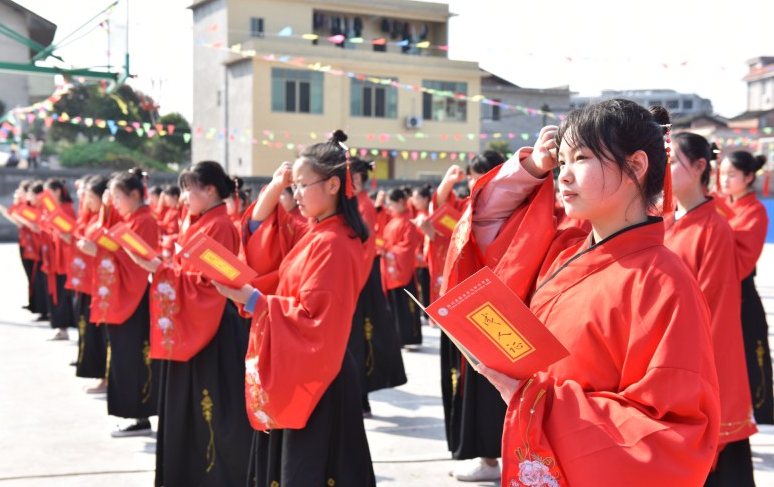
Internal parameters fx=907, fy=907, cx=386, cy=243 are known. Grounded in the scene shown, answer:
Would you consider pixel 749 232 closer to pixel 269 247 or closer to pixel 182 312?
pixel 269 247

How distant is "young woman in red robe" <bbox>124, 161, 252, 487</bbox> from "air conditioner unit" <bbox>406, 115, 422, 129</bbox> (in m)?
24.9

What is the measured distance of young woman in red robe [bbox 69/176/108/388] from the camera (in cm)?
652

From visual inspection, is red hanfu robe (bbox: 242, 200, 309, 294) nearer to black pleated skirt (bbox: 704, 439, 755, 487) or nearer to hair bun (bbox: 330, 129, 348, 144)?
hair bun (bbox: 330, 129, 348, 144)

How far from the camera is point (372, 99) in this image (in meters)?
28.5

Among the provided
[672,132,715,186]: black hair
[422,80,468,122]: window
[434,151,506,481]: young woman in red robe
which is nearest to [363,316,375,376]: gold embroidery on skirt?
[434,151,506,481]: young woman in red robe

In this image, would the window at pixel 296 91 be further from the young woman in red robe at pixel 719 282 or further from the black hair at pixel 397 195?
the young woman in red robe at pixel 719 282

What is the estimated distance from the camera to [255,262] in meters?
4.06

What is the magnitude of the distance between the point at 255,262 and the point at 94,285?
6.73 ft

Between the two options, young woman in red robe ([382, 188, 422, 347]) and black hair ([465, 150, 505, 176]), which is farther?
young woman in red robe ([382, 188, 422, 347])

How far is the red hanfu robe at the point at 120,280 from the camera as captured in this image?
5.57 metres

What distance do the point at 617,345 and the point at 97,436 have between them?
420 cm

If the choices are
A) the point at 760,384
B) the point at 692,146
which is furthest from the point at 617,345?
the point at 760,384

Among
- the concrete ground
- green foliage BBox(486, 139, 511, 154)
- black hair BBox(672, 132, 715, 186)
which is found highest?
green foliage BBox(486, 139, 511, 154)

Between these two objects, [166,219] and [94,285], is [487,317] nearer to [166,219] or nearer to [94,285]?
[94,285]
